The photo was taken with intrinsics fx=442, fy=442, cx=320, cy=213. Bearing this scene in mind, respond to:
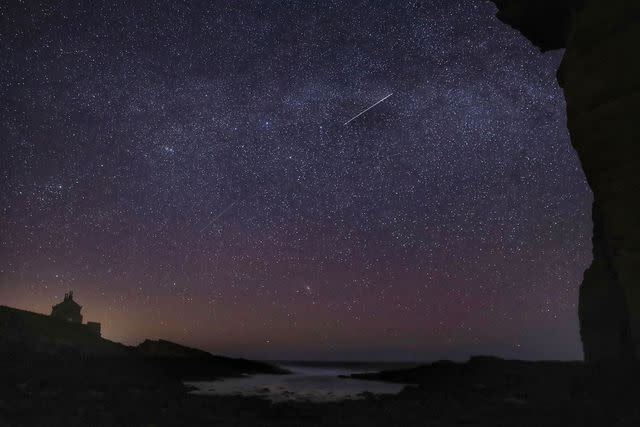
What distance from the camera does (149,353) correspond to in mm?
71125

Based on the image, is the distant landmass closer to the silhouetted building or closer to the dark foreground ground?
the dark foreground ground

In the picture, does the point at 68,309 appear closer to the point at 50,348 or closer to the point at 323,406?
the point at 50,348

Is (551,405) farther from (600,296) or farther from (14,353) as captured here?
(14,353)

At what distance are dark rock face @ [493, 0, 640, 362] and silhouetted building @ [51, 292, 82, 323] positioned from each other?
231ft

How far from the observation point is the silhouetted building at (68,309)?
222ft

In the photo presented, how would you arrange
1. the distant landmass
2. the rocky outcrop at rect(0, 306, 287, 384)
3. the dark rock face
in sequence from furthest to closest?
1. the distant landmass
2. the rocky outcrop at rect(0, 306, 287, 384)
3. the dark rock face

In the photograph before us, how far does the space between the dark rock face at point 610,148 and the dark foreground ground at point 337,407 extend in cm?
206

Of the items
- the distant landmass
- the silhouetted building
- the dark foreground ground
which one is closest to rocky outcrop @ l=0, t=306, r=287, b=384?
the distant landmass

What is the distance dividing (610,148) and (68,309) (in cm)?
7451

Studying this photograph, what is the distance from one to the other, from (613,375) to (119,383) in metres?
23.4

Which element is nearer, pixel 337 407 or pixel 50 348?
pixel 337 407

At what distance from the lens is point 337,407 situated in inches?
779

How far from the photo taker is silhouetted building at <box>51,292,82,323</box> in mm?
67688

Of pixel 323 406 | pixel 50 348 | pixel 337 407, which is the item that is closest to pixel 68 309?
pixel 50 348
